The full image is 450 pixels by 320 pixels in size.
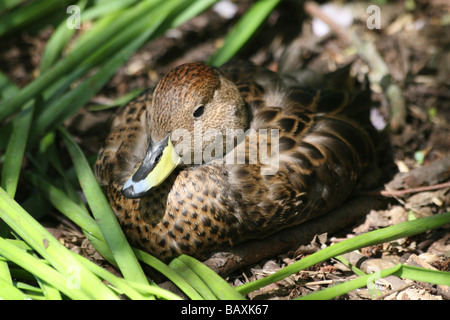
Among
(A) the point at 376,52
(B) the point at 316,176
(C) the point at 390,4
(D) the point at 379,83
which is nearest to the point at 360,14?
(C) the point at 390,4

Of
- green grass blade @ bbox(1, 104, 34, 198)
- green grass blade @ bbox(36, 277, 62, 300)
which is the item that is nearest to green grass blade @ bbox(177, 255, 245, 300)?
green grass blade @ bbox(36, 277, 62, 300)

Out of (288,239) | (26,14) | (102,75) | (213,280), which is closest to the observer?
(213,280)

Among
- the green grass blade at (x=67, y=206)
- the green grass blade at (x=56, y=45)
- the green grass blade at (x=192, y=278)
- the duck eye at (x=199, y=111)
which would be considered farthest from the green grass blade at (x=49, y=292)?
the green grass blade at (x=56, y=45)

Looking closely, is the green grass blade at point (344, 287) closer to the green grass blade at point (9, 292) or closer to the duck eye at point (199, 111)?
the duck eye at point (199, 111)

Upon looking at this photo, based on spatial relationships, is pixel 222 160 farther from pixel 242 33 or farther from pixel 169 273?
pixel 242 33

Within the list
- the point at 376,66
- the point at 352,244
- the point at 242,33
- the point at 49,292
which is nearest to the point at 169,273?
the point at 49,292

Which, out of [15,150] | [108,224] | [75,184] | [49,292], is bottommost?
[49,292]

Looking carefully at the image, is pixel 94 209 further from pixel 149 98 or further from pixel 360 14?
pixel 360 14
